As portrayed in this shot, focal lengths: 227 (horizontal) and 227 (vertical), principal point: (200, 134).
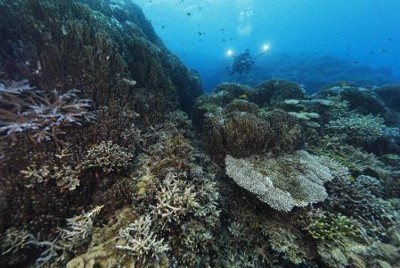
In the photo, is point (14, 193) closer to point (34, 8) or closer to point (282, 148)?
Answer: point (34, 8)

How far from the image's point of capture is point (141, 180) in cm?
379

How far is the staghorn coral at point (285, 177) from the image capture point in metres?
3.95

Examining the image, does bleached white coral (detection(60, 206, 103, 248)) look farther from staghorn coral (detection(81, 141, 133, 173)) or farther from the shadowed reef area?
staghorn coral (detection(81, 141, 133, 173))

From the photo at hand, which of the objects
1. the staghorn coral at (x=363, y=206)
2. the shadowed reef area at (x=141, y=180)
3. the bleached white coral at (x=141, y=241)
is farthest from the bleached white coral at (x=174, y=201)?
the staghorn coral at (x=363, y=206)

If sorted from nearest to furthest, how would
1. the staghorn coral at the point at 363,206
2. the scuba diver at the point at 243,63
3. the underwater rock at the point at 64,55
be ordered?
the staghorn coral at the point at 363,206
the underwater rock at the point at 64,55
the scuba diver at the point at 243,63

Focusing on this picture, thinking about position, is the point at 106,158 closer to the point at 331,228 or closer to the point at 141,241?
the point at 141,241

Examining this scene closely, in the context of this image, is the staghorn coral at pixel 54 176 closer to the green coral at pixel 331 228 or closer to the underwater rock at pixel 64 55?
the underwater rock at pixel 64 55

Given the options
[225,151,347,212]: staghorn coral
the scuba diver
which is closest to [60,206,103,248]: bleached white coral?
[225,151,347,212]: staghorn coral

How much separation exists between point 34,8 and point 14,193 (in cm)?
431

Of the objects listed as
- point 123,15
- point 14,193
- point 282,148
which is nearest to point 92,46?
point 14,193

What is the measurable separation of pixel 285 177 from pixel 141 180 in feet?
9.09

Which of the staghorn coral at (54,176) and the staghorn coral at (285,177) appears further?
the staghorn coral at (285,177)

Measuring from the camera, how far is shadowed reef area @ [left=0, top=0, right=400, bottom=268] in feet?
10.1

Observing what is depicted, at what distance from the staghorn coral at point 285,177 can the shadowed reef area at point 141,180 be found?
25 mm
